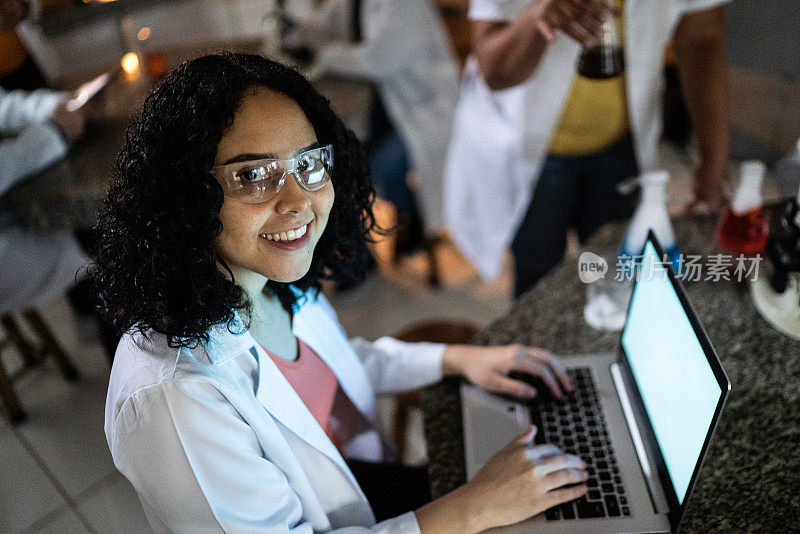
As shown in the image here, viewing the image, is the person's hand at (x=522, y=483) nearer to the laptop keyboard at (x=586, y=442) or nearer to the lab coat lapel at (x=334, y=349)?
the laptop keyboard at (x=586, y=442)

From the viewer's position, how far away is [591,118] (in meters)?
1.58

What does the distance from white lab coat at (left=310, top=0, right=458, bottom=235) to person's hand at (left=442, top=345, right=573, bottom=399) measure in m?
1.52

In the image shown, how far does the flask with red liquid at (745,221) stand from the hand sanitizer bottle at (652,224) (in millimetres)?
116

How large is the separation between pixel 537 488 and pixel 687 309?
0.33 m

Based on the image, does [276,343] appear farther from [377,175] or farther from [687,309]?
[377,175]

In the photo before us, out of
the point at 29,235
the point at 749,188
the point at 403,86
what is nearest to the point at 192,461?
the point at 749,188

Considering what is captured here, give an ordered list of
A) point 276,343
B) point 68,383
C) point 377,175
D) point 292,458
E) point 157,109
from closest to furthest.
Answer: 1. point 157,109
2. point 292,458
3. point 276,343
4. point 68,383
5. point 377,175

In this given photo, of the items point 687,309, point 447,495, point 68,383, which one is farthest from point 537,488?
point 68,383

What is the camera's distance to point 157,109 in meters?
0.78

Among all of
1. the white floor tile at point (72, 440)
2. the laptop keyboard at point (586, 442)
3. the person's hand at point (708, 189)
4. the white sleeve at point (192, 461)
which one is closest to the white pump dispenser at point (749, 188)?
the person's hand at point (708, 189)

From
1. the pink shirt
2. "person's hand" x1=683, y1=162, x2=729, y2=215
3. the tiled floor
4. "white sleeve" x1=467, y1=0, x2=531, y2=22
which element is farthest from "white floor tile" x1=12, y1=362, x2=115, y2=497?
"person's hand" x1=683, y1=162, x2=729, y2=215

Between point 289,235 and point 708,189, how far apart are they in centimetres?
115

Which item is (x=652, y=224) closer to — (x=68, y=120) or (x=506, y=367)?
(x=506, y=367)

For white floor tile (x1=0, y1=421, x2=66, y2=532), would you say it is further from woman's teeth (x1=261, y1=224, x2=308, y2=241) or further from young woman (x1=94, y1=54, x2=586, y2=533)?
woman's teeth (x1=261, y1=224, x2=308, y2=241)
